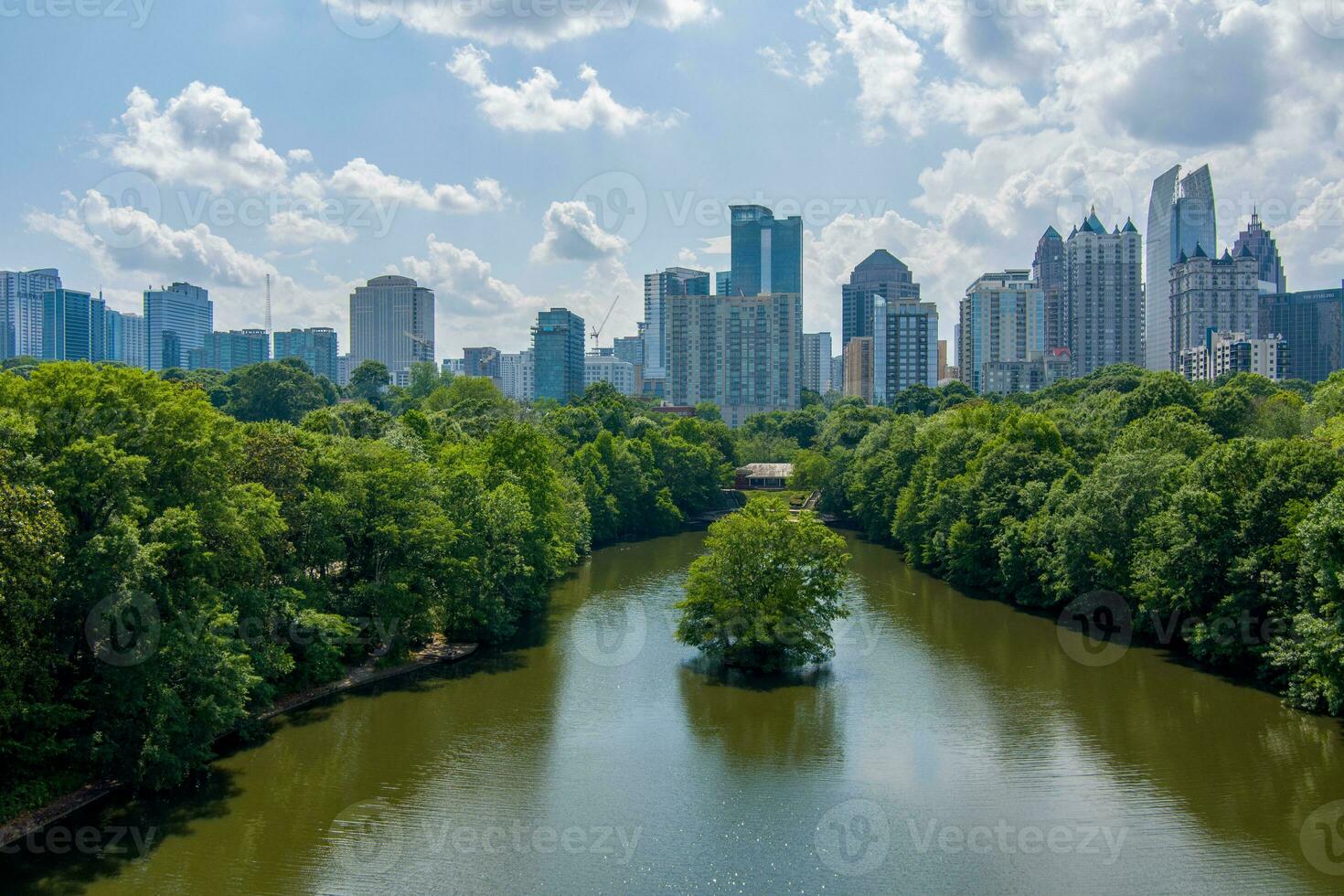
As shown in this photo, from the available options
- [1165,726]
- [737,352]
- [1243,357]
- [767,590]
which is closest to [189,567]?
[767,590]

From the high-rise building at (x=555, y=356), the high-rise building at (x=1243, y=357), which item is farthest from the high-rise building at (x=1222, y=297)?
the high-rise building at (x=555, y=356)

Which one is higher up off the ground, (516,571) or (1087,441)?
(1087,441)

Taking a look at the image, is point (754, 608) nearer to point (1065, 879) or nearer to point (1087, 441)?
point (1065, 879)

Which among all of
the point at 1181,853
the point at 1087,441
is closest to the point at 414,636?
the point at 1181,853

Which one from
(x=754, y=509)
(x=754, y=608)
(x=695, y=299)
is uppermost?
(x=695, y=299)

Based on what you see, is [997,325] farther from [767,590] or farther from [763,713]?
[763,713]

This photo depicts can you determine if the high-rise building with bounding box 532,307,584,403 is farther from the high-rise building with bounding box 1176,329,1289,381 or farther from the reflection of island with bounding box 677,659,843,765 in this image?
the reflection of island with bounding box 677,659,843,765

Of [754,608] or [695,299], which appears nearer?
[754,608]
